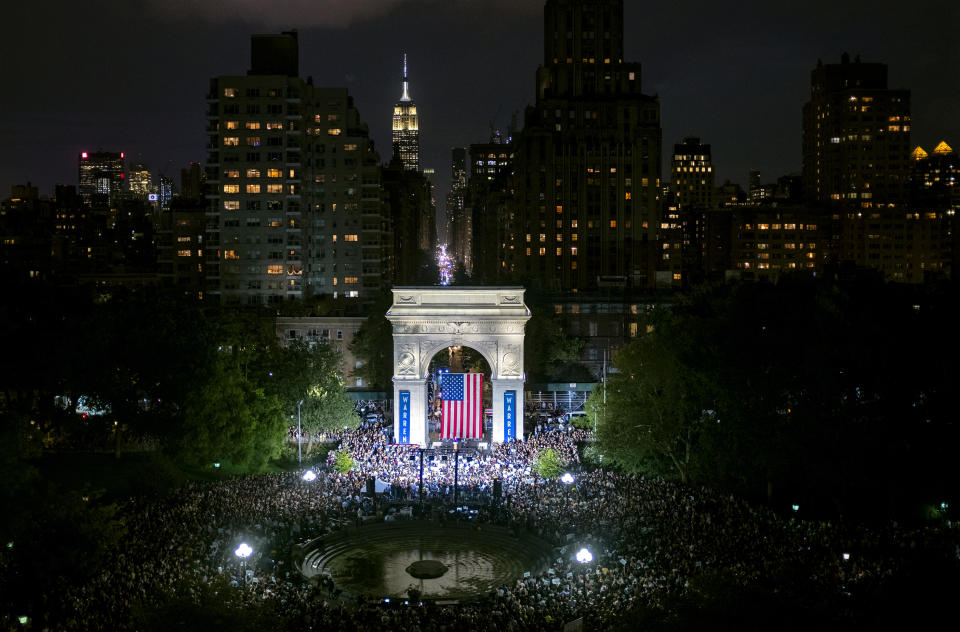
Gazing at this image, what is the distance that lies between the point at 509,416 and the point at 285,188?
4777cm

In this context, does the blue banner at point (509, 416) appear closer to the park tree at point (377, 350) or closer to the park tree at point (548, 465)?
the park tree at point (548, 465)

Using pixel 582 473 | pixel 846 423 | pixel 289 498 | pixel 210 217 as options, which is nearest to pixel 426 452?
pixel 582 473

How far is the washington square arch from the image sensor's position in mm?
56688

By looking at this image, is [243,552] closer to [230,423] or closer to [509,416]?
[230,423]

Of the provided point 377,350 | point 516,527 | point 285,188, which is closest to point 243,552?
Result: point 516,527

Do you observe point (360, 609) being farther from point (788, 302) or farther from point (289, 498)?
point (788, 302)

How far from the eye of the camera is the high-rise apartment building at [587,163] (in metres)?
113

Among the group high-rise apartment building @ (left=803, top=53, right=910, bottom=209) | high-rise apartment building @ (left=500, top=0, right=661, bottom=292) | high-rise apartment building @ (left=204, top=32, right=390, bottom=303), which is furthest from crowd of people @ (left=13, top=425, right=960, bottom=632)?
high-rise apartment building @ (left=803, top=53, right=910, bottom=209)

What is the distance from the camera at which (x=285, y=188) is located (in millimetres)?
93625

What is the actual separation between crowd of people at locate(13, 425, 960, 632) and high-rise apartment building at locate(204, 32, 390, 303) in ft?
177

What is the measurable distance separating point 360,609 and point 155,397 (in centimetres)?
2387

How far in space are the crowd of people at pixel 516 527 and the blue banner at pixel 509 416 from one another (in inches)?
380

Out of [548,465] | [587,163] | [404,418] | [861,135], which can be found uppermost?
[861,135]

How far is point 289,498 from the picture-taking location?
126 ft
